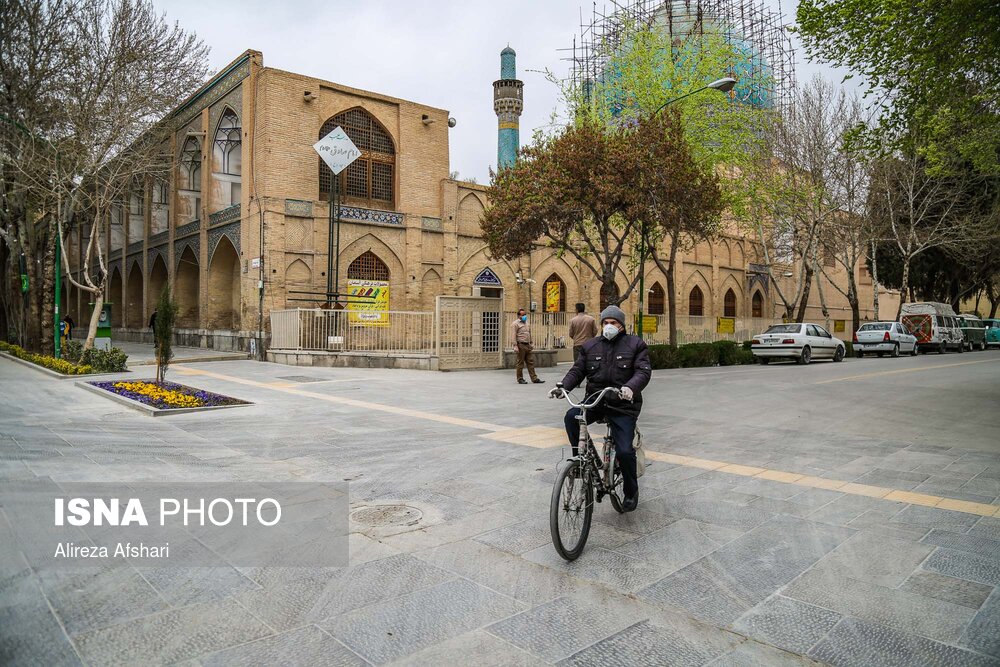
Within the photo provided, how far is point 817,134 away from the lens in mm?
25516

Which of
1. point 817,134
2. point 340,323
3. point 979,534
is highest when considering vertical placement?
point 817,134

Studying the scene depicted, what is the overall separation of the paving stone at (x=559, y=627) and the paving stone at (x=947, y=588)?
1717 millimetres

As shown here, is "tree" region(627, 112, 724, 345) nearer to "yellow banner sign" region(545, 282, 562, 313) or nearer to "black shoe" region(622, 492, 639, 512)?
"black shoe" region(622, 492, 639, 512)

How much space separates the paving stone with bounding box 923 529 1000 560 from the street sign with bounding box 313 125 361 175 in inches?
850

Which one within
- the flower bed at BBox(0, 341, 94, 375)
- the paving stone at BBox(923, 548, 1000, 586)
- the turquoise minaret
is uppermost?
the turquoise minaret

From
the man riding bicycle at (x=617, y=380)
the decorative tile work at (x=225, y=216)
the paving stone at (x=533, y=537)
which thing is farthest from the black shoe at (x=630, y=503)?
the decorative tile work at (x=225, y=216)

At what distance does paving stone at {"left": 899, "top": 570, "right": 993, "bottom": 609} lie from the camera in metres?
3.49

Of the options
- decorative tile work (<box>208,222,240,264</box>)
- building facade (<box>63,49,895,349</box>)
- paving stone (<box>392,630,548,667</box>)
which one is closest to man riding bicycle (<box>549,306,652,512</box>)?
paving stone (<box>392,630,548,667</box>)

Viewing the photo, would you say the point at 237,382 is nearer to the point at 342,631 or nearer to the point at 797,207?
the point at 342,631

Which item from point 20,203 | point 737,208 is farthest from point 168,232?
point 737,208

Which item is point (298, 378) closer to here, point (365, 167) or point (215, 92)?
point (365, 167)

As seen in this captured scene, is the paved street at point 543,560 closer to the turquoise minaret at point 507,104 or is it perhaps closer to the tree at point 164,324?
the tree at point 164,324

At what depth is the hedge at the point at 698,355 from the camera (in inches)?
791

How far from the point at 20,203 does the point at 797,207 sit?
27816 mm
